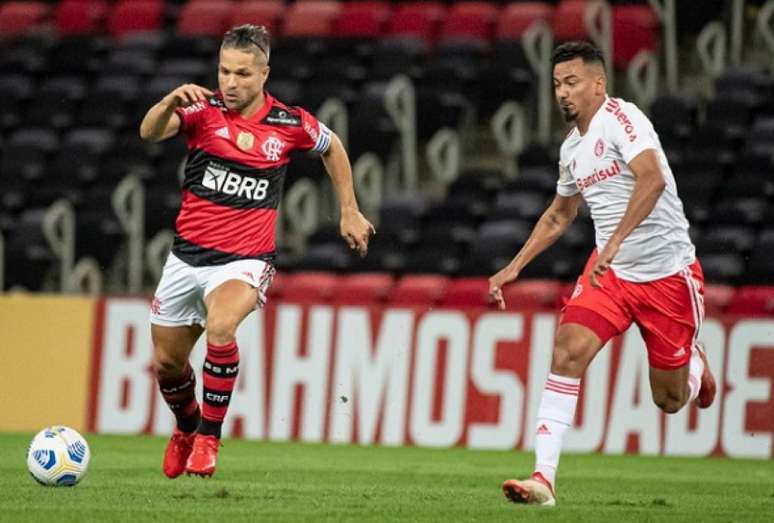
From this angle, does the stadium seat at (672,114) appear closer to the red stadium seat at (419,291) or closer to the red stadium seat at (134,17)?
the red stadium seat at (419,291)

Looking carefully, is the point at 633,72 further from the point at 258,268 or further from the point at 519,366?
the point at 258,268

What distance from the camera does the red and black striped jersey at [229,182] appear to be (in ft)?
32.3

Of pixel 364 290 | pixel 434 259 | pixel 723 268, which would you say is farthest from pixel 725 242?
pixel 364 290

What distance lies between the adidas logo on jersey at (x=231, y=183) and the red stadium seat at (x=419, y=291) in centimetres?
540

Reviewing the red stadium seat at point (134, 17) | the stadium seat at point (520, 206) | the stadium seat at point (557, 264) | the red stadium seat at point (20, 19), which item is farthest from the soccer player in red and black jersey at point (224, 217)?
the red stadium seat at point (20, 19)

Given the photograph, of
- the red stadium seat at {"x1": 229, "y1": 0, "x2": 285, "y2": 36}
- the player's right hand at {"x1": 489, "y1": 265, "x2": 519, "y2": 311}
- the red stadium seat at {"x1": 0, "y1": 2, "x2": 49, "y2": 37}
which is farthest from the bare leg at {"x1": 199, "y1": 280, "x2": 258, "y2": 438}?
the red stadium seat at {"x1": 0, "y1": 2, "x2": 49, "y2": 37}

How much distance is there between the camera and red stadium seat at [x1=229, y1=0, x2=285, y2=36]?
68.4ft

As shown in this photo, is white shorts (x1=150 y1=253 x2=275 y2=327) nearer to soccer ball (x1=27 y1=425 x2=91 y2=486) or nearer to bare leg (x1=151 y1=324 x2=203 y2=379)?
bare leg (x1=151 y1=324 x2=203 y2=379)

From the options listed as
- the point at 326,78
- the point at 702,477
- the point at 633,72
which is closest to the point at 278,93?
the point at 326,78

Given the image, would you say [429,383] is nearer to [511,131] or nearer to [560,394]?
[511,131]

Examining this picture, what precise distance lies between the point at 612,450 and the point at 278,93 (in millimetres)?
6389

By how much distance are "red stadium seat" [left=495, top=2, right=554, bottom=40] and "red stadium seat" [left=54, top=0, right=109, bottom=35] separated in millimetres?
5503

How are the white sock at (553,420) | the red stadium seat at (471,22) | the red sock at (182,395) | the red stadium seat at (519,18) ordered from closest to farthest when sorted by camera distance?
the white sock at (553,420) < the red sock at (182,395) < the red stadium seat at (519,18) < the red stadium seat at (471,22)

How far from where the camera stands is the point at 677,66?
1919 centimetres
